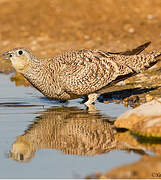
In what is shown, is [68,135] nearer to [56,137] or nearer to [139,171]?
[56,137]

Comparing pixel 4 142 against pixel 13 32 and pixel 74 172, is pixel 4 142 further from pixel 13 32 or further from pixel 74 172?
pixel 13 32

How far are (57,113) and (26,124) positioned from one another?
1.17 metres

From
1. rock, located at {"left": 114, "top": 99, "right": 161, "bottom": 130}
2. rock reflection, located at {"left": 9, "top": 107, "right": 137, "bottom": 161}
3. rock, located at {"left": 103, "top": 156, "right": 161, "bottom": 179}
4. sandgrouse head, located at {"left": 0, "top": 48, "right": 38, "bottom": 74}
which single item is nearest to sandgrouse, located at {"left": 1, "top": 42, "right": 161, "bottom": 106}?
sandgrouse head, located at {"left": 0, "top": 48, "right": 38, "bottom": 74}

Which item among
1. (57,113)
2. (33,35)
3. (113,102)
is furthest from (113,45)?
(57,113)

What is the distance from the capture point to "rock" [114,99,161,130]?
28.1 ft

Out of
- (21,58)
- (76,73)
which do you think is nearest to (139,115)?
(76,73)

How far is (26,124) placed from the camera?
9.71m

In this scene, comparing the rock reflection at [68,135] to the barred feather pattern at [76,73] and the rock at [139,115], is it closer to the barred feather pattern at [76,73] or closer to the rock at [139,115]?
the rock at [139,115]

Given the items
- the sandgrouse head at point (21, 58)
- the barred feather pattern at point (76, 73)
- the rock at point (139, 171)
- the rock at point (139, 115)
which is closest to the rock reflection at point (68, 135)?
the rock at point (139, 115)

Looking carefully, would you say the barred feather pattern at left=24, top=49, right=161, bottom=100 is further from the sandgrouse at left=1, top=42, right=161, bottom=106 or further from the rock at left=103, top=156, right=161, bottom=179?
the rock at left=103, top=156, right=161, bottom=179

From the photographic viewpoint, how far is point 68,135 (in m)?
8.95

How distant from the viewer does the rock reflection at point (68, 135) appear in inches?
319

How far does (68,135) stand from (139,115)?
4.03 ft

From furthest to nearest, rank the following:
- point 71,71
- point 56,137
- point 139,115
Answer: point 71,71 < point 56,137 < point 139,115
